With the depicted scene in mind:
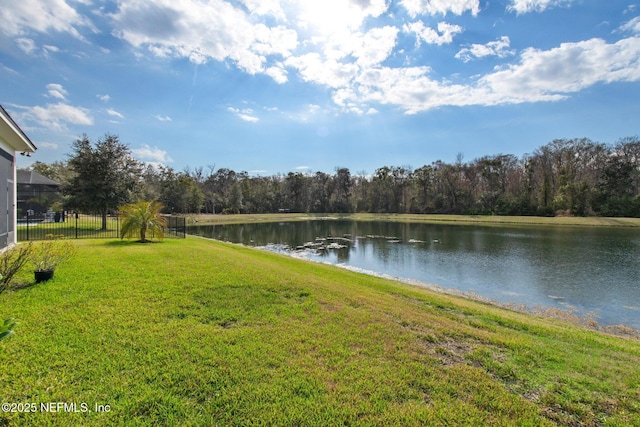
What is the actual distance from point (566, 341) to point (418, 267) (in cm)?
951

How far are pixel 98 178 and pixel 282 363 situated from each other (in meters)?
19.3

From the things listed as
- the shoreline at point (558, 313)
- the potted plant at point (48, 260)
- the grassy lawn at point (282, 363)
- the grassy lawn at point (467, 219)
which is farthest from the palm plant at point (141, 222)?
the grassy lawn at point (467, 219)

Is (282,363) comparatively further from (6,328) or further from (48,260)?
(48,260)

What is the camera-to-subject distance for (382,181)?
6819 centimetres

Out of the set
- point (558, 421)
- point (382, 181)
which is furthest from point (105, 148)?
point (382, 181)

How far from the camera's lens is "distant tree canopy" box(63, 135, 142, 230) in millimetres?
17250

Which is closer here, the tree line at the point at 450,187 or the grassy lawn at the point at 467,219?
the grassy lawn at the point at 467,219

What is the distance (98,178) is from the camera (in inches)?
691

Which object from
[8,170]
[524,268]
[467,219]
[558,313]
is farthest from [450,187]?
[8,170]

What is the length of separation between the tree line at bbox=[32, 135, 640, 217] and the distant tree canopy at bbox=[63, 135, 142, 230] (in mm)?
13526

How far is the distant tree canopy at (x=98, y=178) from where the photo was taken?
17.2 m

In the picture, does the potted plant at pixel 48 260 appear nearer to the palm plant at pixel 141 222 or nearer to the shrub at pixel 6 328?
the palm plant at pixel 141 222

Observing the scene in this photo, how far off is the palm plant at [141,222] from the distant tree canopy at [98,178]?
652 centimetres

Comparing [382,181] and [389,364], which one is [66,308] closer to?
[389,364]
